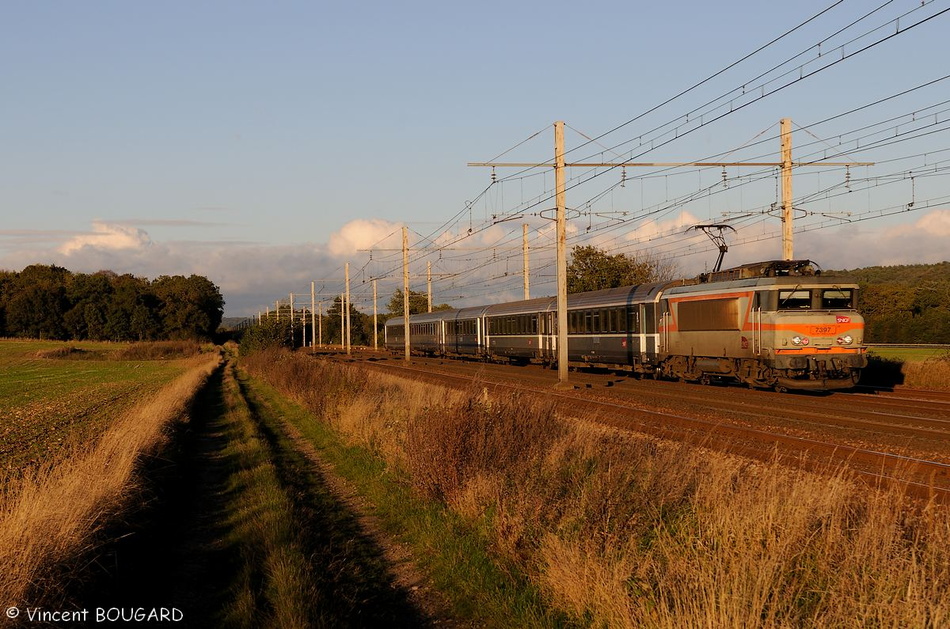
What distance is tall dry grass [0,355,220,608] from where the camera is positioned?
21.2ft

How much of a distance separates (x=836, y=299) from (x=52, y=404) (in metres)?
29.5

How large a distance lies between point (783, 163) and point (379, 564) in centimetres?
2149

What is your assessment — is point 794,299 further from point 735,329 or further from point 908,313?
point 908,313

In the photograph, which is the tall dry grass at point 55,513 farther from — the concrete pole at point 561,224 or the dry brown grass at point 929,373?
the dry brown grass at point 929,373

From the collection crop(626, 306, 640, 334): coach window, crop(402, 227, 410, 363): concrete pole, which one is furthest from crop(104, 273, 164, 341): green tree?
crop(626, 306, 640, 334): coach window

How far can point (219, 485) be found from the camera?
1362 cm

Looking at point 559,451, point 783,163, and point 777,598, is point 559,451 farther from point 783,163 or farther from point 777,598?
point 783,163

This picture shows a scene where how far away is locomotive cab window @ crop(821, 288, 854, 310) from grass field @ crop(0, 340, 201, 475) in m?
19.7

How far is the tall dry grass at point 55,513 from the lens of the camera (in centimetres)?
646

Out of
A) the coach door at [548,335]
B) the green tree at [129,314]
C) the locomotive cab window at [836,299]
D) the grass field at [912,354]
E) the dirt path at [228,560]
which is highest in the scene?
the green tree at [129,314]

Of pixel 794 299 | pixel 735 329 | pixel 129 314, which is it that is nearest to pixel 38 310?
pixel 129 314

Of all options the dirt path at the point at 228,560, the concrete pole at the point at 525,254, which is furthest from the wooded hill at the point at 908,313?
the dirt path at the point at 228,560

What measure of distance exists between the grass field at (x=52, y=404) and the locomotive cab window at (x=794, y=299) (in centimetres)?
1826

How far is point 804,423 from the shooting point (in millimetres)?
16297
